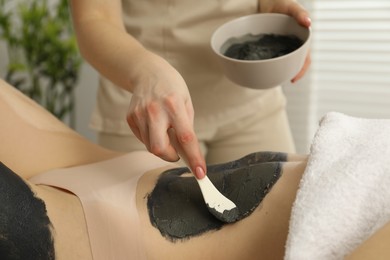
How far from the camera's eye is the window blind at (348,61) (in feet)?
7.28

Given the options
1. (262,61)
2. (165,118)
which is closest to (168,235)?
(165,118)

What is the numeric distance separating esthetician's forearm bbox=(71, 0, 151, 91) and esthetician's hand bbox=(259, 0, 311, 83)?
35 centimetres

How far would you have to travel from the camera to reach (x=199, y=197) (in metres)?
0.85

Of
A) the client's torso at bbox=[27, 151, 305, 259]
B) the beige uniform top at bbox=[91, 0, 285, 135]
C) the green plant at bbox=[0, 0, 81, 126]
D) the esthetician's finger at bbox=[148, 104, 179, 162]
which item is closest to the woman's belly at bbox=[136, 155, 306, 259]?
the client's torso at bbox=[27, 151, 305, 259]

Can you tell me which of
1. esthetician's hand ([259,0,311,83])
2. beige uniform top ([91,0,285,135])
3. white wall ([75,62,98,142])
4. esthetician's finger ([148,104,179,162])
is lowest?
white wall ([75,62,98,142])

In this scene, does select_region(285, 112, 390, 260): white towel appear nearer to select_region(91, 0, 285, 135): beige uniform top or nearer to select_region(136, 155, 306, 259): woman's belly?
select_region(136, 155, 306, 259): woman's belly

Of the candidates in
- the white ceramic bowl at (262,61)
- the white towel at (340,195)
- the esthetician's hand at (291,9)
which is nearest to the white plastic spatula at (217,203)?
the white towel at (340,195)

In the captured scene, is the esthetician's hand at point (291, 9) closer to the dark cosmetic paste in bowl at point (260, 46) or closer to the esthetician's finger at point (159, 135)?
the dark cosmetic paste in bowl at point (260, 46)

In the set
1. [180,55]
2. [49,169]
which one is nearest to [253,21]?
[180,55]

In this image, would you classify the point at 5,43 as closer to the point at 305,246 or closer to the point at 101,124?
the point at 101,124

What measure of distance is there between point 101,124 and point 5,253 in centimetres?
65

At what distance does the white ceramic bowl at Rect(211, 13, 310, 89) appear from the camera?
1072 millimetres

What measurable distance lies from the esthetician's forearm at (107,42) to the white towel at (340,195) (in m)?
0.32

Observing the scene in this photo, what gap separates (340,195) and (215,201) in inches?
7.2
